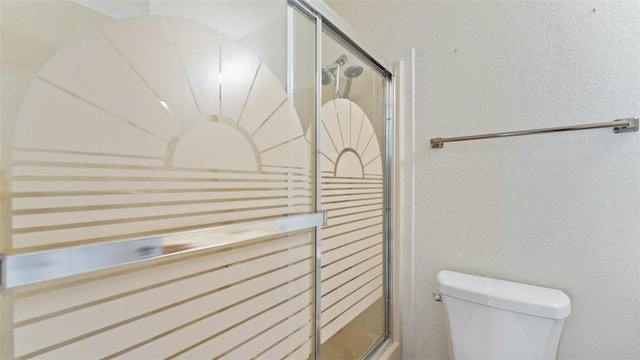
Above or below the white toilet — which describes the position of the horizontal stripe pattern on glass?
above

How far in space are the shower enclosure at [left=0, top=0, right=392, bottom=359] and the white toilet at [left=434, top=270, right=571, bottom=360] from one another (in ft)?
1.71

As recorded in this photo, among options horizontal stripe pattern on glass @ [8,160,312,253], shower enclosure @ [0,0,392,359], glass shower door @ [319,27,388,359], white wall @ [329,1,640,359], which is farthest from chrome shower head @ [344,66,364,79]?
horizontal stripe pattern on glass @ [8,160,312,253]

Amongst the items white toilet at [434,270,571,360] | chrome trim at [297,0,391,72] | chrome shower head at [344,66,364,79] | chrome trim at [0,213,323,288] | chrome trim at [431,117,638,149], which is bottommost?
white toilet at [434,270,571,360]

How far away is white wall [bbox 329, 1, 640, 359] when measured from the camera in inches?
41.9

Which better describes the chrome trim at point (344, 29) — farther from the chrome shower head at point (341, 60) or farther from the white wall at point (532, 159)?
the white wall at point (532, 159)

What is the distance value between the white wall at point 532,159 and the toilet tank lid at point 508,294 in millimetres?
82

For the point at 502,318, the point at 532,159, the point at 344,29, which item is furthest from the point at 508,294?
the point at 344,29

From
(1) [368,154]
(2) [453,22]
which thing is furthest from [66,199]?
(2) [453,22]

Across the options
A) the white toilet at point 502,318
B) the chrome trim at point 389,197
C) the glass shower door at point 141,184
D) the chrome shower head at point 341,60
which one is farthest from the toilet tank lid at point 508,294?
the chrome shower head at point 341,60

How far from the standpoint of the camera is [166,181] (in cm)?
58

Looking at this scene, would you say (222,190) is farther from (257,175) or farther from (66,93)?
(66,93)

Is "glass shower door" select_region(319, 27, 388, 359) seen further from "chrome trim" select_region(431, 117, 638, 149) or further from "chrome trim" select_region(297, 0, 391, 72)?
"chrome trim" select_region(431, 117, 638, 149)

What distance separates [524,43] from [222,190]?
4.46 ft

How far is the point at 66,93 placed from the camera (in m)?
0.46
